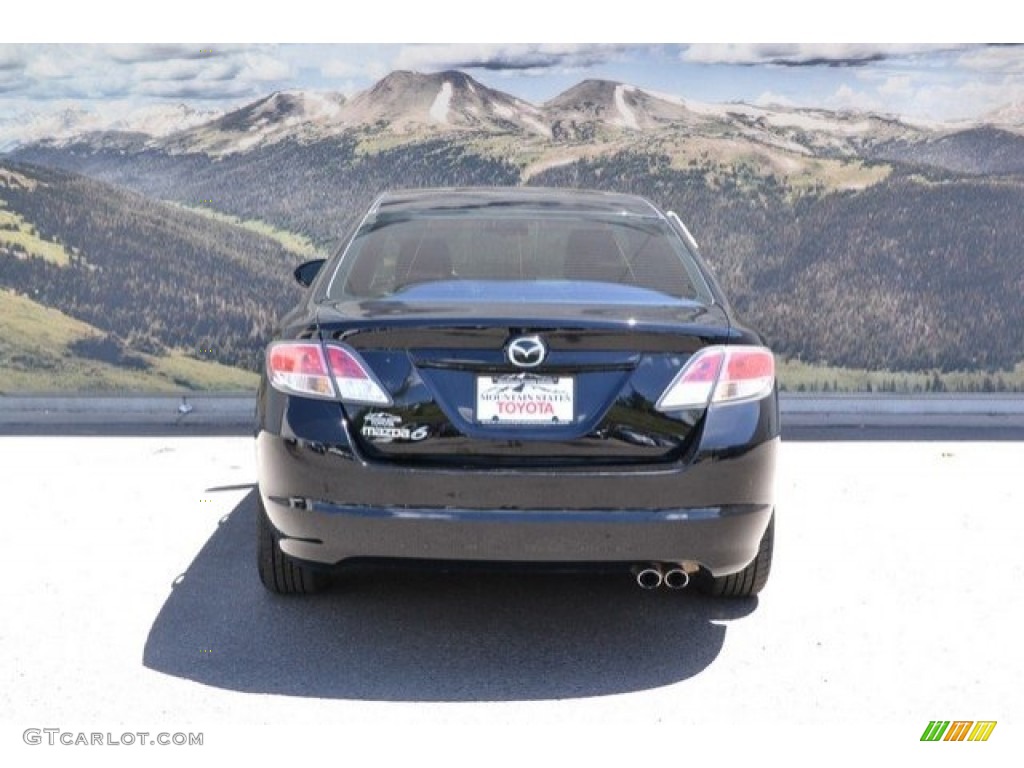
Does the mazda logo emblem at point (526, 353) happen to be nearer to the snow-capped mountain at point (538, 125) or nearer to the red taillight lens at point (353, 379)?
the red taillight lens at point (353, 379)

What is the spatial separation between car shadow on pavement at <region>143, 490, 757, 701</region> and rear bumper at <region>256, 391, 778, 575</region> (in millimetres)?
256

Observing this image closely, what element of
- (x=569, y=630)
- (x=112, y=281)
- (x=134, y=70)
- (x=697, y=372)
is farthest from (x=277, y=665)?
(x=134, y=70)

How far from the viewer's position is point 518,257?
522cm

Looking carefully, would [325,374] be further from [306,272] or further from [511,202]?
[306,272]

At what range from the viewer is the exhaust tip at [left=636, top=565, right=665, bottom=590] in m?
4.32

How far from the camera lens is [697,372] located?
14.0 feet

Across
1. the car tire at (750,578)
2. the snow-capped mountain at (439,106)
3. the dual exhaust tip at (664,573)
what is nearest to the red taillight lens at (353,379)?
the dual exhaust tip at (664,573)

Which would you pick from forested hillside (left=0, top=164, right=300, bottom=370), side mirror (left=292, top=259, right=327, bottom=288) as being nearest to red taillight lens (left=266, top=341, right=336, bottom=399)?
side mirror (left=292, top=259, right=327, bottom=288)

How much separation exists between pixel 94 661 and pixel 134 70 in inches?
252

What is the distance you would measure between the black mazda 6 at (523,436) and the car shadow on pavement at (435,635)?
35 centimetres

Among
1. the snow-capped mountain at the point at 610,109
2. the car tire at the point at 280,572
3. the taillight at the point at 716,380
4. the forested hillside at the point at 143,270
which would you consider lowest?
the forested hillside at the point at 143,270

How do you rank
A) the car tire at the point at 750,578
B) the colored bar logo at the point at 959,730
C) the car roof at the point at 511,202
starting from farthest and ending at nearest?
the car roof at the point at 511,202
the car tire at the point at 750,578
the colored bar logo at the point at 959,730

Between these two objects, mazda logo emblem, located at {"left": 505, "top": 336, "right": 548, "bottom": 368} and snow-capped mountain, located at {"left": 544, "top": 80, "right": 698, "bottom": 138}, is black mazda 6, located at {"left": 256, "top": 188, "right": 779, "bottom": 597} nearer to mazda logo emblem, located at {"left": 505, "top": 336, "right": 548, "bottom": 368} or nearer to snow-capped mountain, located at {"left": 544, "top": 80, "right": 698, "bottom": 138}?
mazda logo emblem, located at {"left": 505, "top": 336, "right": 548, "bottom": 368}

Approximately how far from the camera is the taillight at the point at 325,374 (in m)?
4.24
